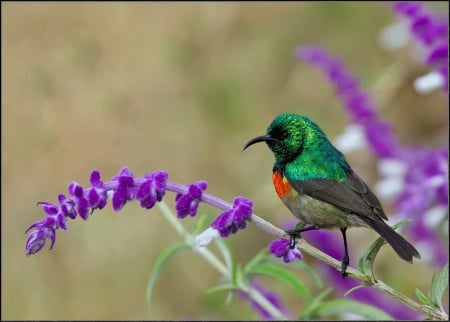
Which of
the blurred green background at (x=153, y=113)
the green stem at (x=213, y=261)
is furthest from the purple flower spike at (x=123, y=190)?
the blurred green background at (x=153, y=113)

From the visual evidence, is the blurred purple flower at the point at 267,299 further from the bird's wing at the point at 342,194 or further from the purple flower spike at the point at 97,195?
the purple flower spike at the point at 97,195

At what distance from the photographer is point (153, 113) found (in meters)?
4.07

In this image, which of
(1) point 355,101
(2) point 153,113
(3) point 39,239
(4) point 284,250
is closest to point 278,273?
(4) point 284,250

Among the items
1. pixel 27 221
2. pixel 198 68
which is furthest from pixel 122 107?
pixel 27 221

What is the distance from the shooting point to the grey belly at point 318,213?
1306 mm

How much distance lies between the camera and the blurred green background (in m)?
3.46

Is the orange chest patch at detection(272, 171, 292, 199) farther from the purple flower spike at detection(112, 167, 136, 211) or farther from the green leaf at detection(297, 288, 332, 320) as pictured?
the green leaf at detection(297, 288, 332, 320)

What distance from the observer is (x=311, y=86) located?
4.16 meters

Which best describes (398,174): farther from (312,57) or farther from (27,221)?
(27,221)

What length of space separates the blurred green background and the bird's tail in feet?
6.46

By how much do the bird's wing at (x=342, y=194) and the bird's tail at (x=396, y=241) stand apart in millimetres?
21

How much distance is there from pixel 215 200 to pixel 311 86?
307cm

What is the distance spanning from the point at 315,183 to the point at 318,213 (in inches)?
1.8

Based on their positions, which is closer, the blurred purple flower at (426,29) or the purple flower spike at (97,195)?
the purple flower spike at (97,195)
